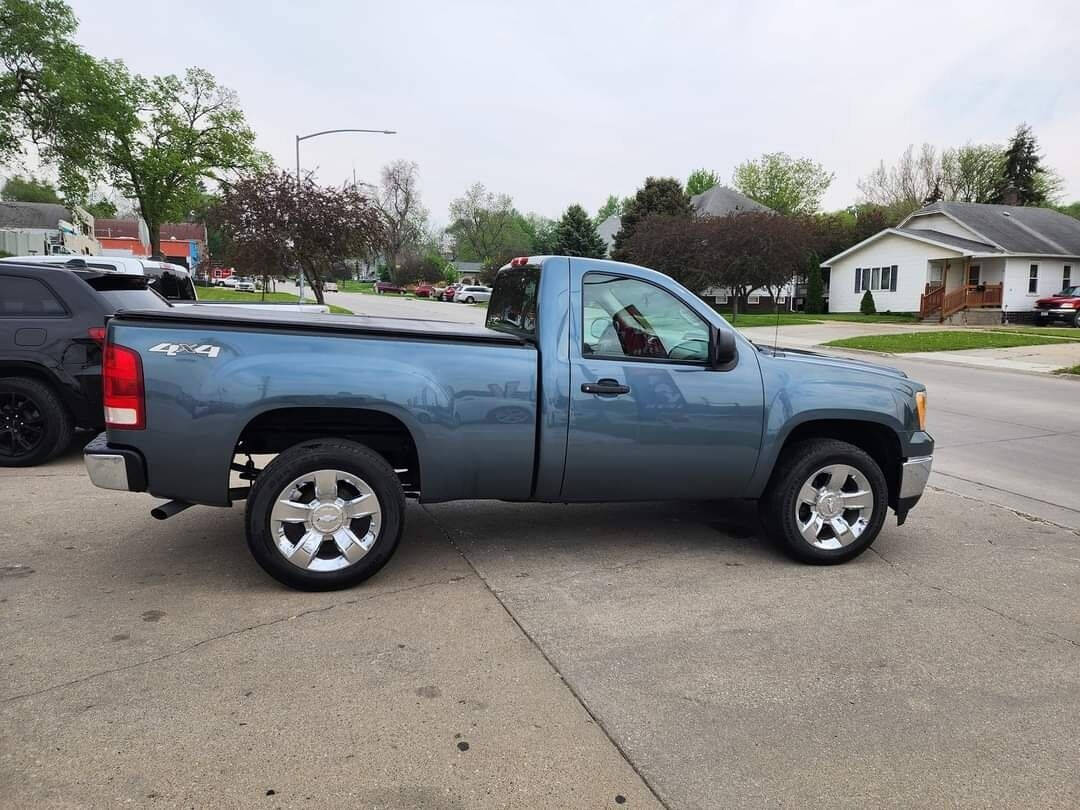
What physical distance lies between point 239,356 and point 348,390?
56 cm

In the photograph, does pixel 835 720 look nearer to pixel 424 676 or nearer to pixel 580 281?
pixel 424 676

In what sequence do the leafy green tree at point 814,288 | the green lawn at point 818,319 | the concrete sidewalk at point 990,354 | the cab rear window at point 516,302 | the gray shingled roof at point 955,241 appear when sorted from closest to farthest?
the cab rear window at point 516,302
the concrete sidewalk at point 990,354
the green lawn at point 818,319
the gray shingled roof at point 955,241
the leafy green tree at point 814,288

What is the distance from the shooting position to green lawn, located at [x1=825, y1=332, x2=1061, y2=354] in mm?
22922

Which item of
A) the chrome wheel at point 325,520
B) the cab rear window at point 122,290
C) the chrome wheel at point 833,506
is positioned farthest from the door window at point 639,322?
the cab rear window at point 122,290

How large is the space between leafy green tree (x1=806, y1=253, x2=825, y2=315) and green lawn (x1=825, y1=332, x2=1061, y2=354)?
18689mm

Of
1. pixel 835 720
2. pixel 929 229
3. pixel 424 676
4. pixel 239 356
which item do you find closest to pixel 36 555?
pixel 239 356

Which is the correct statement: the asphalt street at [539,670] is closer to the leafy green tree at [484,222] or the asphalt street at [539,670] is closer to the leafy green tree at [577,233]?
the leafy green tree at [577,233]

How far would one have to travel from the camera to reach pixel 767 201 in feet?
256

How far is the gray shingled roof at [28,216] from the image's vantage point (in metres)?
57.8

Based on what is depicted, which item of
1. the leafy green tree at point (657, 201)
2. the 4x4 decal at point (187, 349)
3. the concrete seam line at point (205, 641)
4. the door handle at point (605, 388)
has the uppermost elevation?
the leafy green tree at point (657, 201)

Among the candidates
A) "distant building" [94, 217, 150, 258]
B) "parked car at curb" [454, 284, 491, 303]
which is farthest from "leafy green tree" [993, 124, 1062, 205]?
"distant building" [94, 217, 150, 258]

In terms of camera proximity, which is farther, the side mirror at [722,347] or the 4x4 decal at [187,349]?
the side mirror at [722,347]

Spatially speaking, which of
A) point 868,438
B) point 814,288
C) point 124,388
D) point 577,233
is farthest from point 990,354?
point 577,233

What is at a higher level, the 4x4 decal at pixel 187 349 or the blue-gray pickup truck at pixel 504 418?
the 4x4 decal at pixel 187 349
